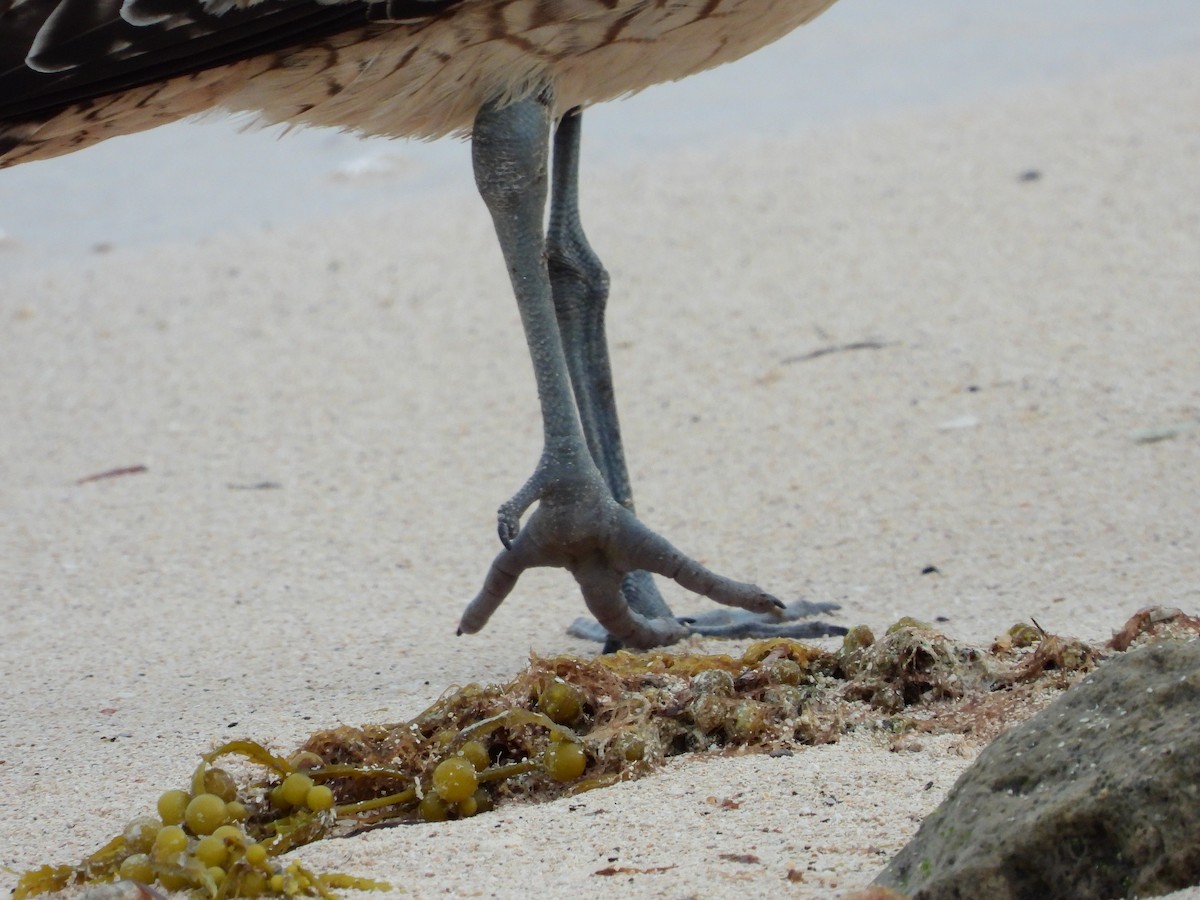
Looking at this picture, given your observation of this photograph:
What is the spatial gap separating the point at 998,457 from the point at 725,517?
0.98 m

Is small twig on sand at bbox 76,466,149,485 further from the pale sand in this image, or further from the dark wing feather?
the dark wing feather

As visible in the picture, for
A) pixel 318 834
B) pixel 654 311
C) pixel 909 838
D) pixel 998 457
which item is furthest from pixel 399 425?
pixel 909 838

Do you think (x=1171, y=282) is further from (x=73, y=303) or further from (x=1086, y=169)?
(x=73, y=303)

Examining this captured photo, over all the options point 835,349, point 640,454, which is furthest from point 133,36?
point 835,349

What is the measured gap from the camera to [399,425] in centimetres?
682

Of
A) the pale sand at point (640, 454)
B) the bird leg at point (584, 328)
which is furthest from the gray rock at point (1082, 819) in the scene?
the bird leg at point (584, 328)

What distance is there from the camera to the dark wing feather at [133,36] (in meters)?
3.64

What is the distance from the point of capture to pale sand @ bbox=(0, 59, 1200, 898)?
10.7 feet

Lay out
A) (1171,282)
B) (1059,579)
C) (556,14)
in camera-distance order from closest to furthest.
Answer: (556,14) < (1059,579) < (1171,282)

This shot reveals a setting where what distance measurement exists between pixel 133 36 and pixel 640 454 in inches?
118

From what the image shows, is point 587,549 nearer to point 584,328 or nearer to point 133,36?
point 584,328

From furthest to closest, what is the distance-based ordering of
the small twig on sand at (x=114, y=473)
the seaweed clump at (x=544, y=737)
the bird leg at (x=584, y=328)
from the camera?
1. the small twig on sand at (x=114, y=473)
2. the bird leg at (x=584, y=328)
3. the seaweed clump at (x=544, y=737)

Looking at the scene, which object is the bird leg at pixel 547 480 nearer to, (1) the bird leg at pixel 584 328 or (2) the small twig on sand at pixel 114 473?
(1) the bird leg at pixel 584 328

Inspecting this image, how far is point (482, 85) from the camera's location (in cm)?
406
